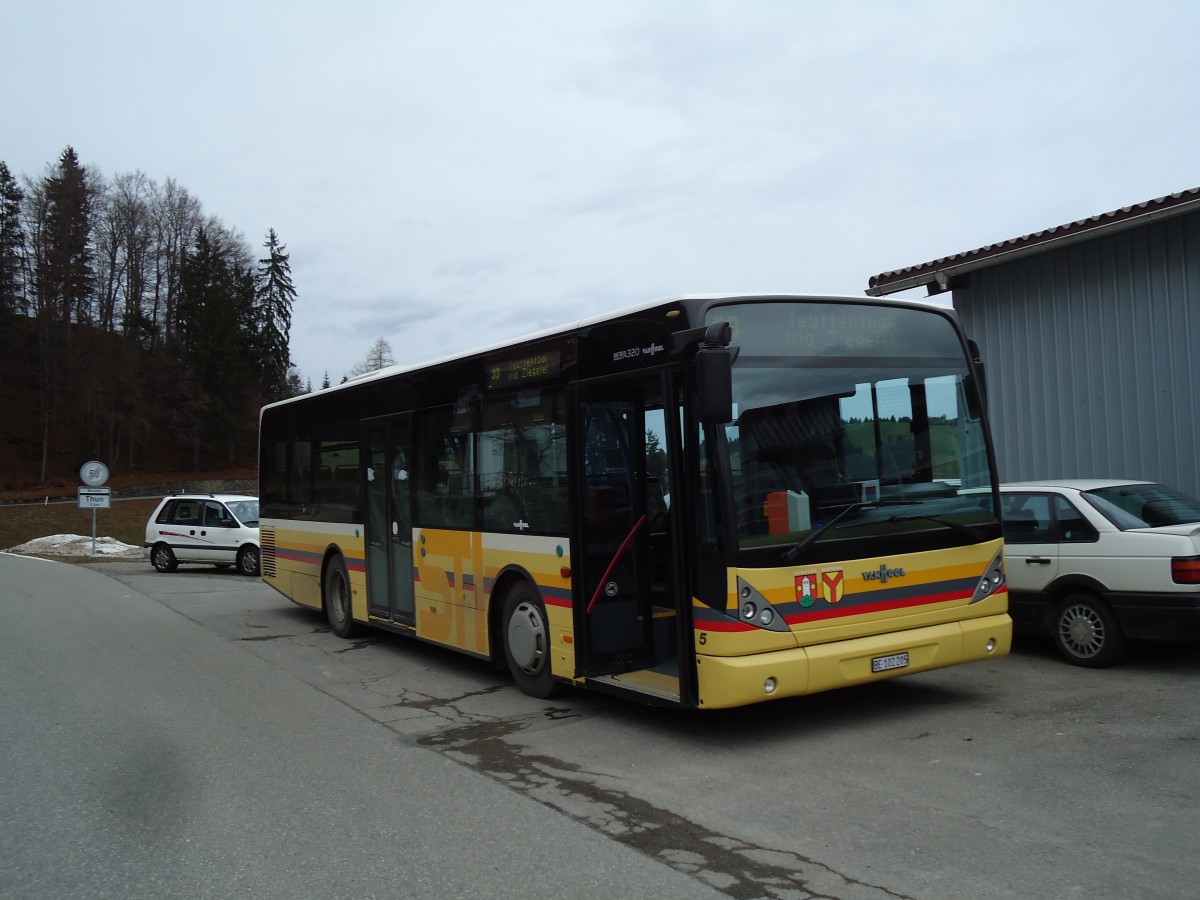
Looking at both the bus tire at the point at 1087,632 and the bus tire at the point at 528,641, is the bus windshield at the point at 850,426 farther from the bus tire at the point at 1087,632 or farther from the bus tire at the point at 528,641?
the bus tire at the point at 528,641

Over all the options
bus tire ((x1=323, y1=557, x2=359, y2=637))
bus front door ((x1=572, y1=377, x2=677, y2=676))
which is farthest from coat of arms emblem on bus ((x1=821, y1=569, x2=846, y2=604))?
bus tire ((x1=323, y1=557, x2=359, y2=637))

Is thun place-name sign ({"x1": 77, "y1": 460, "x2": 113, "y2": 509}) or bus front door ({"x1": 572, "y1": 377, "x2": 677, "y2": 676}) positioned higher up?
thun place-name sign ({"x1": 77, "y1": 460, "x2": 113, "y2": 509})

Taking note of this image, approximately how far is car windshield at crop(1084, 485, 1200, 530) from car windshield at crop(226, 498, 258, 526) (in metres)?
18.9

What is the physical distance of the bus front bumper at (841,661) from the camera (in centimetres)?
615

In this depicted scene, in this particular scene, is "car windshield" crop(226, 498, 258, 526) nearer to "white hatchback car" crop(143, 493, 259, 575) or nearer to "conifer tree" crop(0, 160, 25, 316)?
"white hatchback car" crop(143, 493, 259, 575)

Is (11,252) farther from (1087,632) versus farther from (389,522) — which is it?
(1087,632)

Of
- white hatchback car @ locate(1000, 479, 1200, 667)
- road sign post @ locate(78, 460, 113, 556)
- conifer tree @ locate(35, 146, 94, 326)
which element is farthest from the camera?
conifer tree @ locate(35, 146, 94, 326)

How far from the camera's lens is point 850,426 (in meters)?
6.78

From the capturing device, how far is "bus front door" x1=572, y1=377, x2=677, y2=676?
24.0 feet

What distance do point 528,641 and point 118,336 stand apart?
64.3 m

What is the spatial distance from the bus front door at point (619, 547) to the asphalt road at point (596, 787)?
55cm

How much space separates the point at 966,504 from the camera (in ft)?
23.8

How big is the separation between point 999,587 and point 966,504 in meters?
0.68

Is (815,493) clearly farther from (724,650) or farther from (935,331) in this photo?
(935,331)
